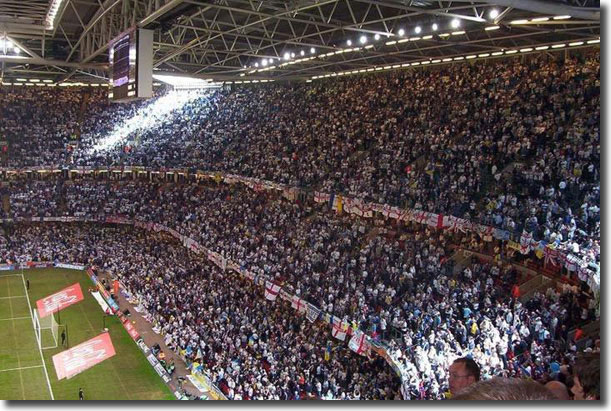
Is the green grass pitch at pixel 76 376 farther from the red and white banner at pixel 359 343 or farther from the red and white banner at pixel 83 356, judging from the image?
the red and white banner at pixel 359 343

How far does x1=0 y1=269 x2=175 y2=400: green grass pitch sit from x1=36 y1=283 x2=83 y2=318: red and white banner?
40cm

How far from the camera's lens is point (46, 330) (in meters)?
30.9

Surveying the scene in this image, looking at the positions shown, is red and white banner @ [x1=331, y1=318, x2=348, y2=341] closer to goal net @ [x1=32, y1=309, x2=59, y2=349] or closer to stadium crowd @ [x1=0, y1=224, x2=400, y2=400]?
stadium crowd @ [x1=0, y1=224, x2=400, y2=400]

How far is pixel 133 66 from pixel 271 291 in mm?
11486

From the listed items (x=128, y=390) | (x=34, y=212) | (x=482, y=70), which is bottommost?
(x=128, y=390)

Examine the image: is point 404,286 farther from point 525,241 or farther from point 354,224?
point 354,224

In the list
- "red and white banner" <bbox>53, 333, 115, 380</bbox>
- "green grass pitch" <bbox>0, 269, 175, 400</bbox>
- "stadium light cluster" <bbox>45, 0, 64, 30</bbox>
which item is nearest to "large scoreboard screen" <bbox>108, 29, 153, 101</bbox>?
"stadium light cluster" <bbox>45, 0, 64, 30</bbox>

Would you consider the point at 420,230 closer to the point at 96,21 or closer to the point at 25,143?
the point at 96,21

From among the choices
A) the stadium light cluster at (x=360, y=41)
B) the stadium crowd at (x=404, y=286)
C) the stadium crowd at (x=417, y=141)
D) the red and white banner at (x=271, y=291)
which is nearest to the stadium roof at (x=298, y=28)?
the stadium light cluster at (x=360, y=41)

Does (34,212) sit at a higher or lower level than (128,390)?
higher

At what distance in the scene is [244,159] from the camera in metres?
43.8

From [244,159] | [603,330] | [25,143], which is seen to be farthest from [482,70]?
[25,143]

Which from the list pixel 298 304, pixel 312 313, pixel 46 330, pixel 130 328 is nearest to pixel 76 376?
pixel 130 328

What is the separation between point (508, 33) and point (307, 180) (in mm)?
13306
